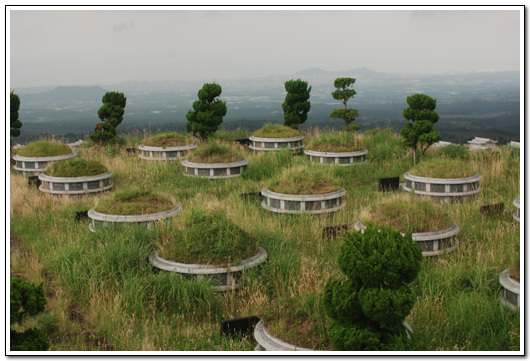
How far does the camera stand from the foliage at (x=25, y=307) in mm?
3633

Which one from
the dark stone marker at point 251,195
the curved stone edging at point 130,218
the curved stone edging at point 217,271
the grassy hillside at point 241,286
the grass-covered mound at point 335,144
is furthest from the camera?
the grass-covered mound at point 335,144

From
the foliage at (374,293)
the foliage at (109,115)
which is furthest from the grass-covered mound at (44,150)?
the foliage at (374,293)

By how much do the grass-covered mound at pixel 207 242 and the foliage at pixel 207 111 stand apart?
1030cm

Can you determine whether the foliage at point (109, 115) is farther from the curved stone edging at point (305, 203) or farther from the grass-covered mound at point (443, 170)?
the grass-covered mound at point (443, 170)

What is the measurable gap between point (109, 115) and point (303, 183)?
978 centimetres

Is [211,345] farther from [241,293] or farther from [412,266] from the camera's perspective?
[412,266]

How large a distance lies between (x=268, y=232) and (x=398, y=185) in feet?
15.4

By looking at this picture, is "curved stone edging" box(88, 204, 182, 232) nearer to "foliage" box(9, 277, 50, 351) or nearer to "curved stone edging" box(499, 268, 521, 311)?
"foliage" box(9, 277, 50, 351)

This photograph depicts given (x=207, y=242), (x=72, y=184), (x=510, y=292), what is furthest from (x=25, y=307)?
(x=72, y=184)

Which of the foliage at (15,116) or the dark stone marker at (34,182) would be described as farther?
the foliage at (15,116)

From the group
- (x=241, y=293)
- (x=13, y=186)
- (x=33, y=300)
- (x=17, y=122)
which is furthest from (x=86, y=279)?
(x=17, y=122)

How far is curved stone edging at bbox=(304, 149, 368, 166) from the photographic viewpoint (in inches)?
512

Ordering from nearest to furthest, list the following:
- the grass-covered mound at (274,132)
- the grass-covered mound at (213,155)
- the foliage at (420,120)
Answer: the grass-covered mound at (213,155)
the foliage at (420,120)
the grass-covered mound at (274,132)

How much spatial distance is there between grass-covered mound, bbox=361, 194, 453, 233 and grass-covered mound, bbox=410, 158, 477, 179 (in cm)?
268
